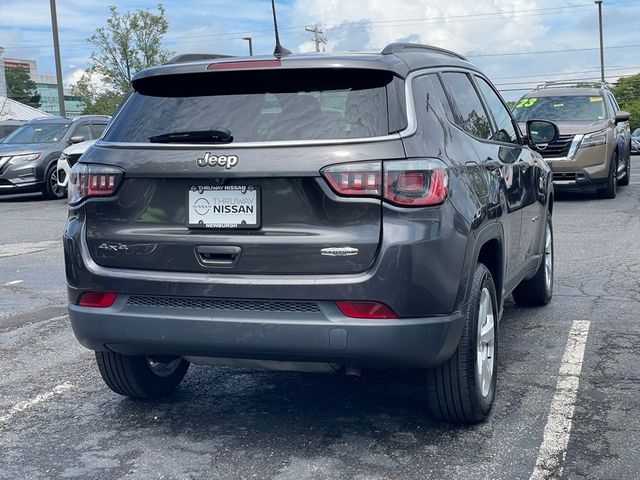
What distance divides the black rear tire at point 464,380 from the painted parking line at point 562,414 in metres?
0.34

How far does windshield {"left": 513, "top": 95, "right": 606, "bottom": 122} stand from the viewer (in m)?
14.9

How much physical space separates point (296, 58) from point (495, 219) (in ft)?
4.32

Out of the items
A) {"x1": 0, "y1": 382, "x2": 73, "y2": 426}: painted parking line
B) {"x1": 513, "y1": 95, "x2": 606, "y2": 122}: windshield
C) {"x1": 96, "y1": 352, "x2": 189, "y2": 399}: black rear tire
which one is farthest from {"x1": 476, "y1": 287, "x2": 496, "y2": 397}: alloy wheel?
{"x1": 513, "y1": 95, "x2": 606, "y2": 122}: windshield

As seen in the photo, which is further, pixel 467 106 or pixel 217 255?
pixel 467 106

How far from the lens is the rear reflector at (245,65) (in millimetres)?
3859

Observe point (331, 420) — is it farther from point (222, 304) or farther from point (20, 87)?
point (20, 87)

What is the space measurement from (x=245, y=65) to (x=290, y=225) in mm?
791

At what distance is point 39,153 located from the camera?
18016 millimetres

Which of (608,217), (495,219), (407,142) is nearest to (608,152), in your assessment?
(608,217)

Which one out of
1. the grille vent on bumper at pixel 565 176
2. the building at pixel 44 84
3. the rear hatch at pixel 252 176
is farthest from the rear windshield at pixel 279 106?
the building at pixel 44 84

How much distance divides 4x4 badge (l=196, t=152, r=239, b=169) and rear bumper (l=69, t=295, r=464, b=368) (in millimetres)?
606

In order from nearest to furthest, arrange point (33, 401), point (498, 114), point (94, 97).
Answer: point (33, 401)
point (498, 114)
point (94, 97)

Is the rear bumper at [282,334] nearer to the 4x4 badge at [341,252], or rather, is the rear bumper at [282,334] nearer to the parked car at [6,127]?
the 4x4 badge at [341,252]

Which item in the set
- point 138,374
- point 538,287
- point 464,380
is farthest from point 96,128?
point 464,380
